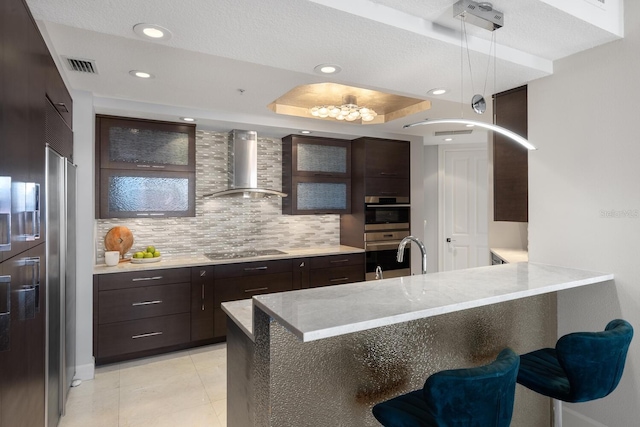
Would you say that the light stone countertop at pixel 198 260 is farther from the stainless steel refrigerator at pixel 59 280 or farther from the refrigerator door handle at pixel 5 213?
the refrigerator door handle at pixel 5 213

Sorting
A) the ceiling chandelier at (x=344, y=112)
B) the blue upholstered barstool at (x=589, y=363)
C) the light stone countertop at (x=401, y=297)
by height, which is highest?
the ceiling chandelier at (x=344, y=112)

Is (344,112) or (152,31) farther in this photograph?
(344,112)

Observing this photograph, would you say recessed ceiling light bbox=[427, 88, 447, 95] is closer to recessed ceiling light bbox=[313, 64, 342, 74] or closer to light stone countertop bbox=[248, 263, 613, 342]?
recessed ceiling light bbox=[313, 64, 342, 74]

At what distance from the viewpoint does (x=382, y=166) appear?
15.8 ft

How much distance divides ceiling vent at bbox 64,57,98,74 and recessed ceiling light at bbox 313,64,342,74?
151 centimetres


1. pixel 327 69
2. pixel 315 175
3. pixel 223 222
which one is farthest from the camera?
pixel 315 175

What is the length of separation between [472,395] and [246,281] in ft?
10.0

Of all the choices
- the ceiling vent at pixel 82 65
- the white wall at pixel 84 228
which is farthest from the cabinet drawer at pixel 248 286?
the ceiling vent at pixel 82 65

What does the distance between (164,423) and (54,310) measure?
1.06m

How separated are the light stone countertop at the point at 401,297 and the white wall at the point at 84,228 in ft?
7.64

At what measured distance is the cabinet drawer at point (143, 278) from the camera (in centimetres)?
336

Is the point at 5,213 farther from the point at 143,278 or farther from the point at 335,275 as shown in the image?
the point at 335,275

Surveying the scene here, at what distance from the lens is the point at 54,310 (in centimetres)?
221

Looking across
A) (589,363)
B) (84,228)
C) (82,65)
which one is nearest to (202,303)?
(84,228)
